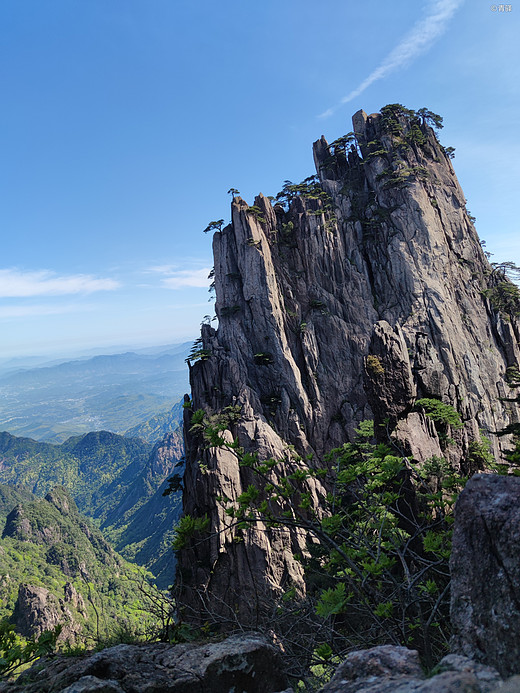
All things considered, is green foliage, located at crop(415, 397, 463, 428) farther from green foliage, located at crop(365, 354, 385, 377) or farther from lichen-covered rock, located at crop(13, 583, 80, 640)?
lichen-covered rock, located at crop(13, 583, 80, 640)

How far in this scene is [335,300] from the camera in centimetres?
4462

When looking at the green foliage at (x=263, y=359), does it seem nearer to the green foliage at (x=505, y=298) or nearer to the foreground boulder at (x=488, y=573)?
the green foliage at (x=505, y=298)

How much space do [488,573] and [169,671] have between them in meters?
3.74

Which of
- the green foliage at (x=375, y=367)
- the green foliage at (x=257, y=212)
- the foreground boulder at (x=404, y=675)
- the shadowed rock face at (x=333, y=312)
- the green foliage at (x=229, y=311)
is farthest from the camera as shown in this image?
the green foliage at (x=257, y=212)

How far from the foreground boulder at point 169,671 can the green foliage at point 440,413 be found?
17.4 meters

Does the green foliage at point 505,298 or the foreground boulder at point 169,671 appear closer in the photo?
the foreground boulder at point 169,671

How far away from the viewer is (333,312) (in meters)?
44.4

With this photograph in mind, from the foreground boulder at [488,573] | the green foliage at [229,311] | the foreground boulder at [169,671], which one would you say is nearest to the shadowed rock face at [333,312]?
the green foliage at [229,311]

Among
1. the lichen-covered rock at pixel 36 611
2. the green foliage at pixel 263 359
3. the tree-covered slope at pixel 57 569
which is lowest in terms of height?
the tree-covered slope at pixel 57 569

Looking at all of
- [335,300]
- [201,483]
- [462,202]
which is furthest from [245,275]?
[462,202]

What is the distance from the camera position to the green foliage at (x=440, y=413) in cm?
1892

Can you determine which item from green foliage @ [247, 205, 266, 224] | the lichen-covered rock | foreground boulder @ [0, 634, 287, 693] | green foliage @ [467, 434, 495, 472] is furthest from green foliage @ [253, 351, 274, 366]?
the lichen-covered rock

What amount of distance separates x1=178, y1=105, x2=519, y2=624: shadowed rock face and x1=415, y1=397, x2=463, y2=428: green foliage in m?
10.4

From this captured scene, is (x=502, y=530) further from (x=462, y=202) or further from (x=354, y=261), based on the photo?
(x=462, y=202)
